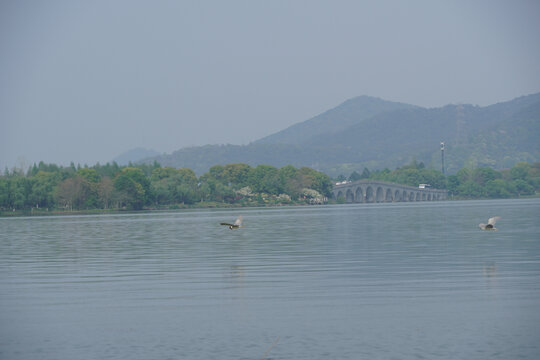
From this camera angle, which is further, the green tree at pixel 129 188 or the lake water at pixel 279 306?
the green tree at pixel 129 188

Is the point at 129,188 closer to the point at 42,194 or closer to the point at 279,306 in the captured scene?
the point at 42,194

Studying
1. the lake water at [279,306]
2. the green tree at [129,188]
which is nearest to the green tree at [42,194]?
the green tree at [129,188]

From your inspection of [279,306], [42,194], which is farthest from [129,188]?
[279,306]

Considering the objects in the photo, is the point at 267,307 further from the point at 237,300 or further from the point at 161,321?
the point at 161,321

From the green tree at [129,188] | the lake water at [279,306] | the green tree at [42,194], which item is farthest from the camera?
the green tree at [129,188]

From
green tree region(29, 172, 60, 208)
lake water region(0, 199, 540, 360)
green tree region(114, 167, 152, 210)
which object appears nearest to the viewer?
lake water region(0, 199, 540, 360)

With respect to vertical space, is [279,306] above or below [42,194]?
below

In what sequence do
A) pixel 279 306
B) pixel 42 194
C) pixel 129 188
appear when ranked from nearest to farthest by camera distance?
1. pixel 279 306
2. pixel 42 194
3. pixel 129 188

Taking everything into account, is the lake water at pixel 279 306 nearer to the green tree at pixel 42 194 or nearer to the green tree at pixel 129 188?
the green tree at pixel 129 188

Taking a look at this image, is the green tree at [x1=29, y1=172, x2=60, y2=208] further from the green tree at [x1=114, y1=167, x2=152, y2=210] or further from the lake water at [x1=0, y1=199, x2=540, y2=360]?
the lake water at [x1=0, y1=199, x2=540, y2=360]

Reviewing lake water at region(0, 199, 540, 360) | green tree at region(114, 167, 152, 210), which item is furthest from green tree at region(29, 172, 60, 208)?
lake water at region(0, 199, 540, 360)

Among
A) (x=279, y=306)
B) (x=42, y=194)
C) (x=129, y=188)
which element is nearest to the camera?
(x=279, y=306)

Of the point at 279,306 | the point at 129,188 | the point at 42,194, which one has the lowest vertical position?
the point at 279,306

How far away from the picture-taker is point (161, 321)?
18.5 meters
